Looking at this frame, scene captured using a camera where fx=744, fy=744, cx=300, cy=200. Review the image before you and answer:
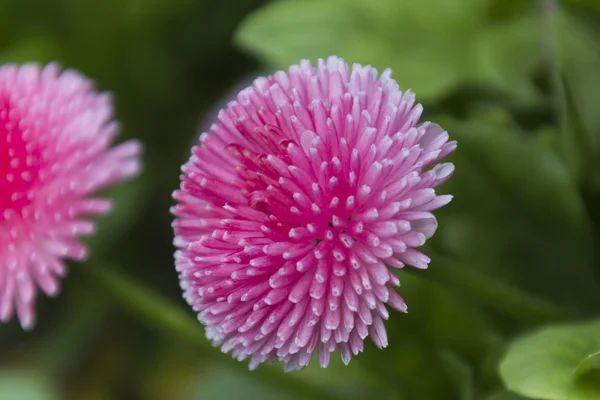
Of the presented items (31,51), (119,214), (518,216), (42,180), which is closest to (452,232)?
(518,216)

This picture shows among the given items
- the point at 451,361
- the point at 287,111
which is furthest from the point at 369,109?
the point at 451,361

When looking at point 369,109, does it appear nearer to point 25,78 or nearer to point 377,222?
point 377,222

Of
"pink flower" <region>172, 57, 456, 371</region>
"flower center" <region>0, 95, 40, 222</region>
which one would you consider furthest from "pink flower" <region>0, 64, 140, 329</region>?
"pink flower" <region>172, 57, 456, 371</region>

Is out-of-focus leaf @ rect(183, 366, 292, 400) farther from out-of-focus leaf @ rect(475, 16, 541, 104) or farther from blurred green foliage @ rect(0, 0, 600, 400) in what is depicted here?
out-of-focus leaf @ rect(475, 16, 541, 104)

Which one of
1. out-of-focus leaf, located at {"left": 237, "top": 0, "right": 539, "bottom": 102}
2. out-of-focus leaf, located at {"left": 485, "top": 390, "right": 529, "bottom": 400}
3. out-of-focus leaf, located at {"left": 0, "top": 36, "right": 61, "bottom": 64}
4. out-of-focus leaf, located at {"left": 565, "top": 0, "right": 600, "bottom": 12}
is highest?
out-of-focus leaf, located at {"left": 565, "top": 0, "right": 600, "bottom": 12}

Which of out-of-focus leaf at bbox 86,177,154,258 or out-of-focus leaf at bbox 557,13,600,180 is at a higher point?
out-of-focus leaf at bbox 557,13,600,180

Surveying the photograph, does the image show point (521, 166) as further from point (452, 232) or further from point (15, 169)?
point (15, 169)
